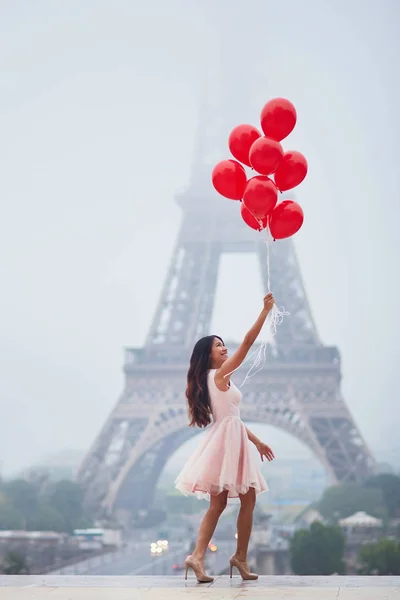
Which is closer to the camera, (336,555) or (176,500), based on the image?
(336,555)

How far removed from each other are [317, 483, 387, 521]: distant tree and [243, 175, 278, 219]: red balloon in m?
23.0

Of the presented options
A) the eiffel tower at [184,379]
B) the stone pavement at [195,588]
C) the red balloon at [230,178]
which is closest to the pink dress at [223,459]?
the stone pavement at [195,588]

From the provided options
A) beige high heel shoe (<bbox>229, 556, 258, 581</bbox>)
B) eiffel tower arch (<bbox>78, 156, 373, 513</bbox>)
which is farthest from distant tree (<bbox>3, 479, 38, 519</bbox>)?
beige high heel shoe (<bbox>229, 556, 258, 581</bbox>)

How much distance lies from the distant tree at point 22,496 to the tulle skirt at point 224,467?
25.9 meters

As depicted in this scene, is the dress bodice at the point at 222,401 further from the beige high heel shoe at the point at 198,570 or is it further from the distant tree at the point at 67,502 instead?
the distant tree at the point at 67,502

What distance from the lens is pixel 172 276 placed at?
25.5m

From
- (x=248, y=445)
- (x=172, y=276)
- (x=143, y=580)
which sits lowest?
(x=143, y=580)

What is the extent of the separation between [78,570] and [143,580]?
2205 centimetres

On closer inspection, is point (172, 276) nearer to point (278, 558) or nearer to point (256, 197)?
point (278, 558)

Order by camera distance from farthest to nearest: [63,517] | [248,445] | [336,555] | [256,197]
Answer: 1. [63,517]
2. [336,555]
3. [256,197]
4. [248,445]

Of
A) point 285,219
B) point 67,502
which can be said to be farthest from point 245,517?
point 67,502

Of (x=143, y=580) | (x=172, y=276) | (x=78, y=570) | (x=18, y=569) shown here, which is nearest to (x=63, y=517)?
(x=78, y=570)

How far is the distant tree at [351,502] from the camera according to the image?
26.8 meters

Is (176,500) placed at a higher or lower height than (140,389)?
higher
